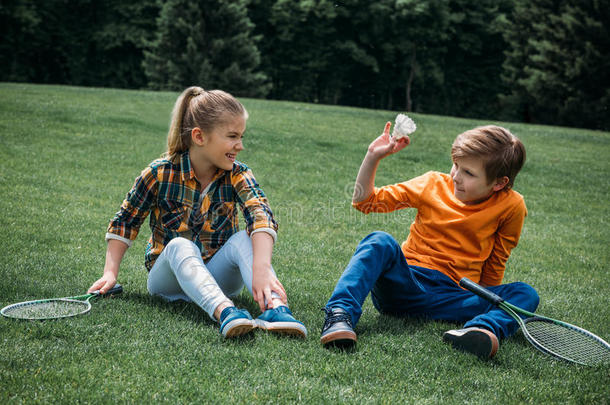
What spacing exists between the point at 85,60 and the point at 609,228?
40.8 m

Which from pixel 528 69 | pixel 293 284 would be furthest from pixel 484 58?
pixel 293 284

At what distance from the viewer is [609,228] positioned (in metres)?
7.91

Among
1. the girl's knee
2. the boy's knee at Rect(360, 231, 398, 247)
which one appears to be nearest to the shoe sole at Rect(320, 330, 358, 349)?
the boy's knee at Rect(360, 231, 398, 247)

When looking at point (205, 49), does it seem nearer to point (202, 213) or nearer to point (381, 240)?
point (202, 213)

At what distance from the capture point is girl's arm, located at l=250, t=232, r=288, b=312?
3.15m

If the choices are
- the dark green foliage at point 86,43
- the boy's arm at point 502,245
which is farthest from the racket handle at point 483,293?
the dark green foliage at point 86,43

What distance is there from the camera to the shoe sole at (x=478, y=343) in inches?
115

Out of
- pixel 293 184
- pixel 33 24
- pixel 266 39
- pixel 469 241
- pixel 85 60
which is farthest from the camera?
pixel 266 39

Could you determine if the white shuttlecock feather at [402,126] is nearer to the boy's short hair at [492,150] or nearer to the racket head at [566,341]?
the boy's short hair at [492,150]

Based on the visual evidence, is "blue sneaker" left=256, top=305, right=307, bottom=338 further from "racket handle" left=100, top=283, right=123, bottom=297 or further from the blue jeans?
"racket handle" left=100, top=283, right=123, bottom=297

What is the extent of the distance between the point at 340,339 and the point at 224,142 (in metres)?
1.40

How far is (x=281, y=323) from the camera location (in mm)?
3047

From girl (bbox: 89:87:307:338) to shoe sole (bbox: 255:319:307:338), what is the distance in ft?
0.19

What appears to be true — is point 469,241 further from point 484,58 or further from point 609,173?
point 484,58
